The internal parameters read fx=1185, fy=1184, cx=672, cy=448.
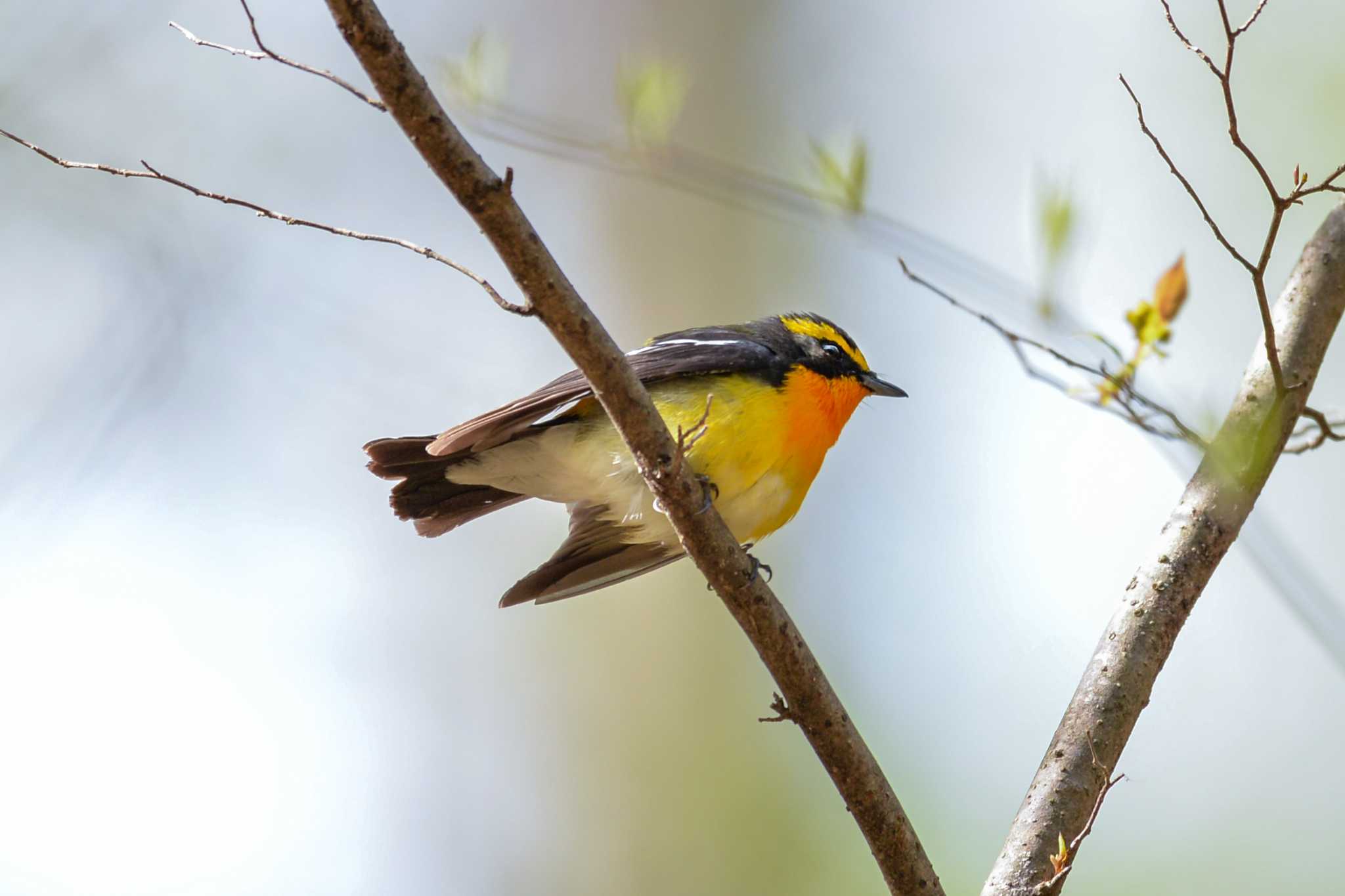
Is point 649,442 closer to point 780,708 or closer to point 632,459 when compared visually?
point 780,708

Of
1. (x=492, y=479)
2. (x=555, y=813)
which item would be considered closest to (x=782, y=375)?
(x=492, y=479)

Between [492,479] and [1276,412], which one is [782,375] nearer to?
[492,479]

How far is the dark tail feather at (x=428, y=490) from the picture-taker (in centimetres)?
435

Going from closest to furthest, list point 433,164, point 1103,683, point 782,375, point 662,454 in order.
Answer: point 433,164 → point 662,454 → point 1103,683 → point 782,375

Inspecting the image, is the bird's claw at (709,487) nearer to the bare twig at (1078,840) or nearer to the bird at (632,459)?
the bird at (632,459)

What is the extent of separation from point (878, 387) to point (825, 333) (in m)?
0.31

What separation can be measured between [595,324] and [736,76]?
610 centimetres

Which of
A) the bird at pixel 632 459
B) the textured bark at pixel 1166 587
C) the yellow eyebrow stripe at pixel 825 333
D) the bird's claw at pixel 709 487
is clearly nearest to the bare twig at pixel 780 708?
the textured bark at pixel 1166 587

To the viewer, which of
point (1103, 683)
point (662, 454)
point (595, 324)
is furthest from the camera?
point (1103, 683)

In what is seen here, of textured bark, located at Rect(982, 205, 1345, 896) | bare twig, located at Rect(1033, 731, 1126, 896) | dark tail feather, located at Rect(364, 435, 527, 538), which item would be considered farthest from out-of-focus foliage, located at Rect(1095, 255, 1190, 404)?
dark tail feather, located at Rect(364, 435, 527, 538)

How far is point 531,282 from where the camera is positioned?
266 cm

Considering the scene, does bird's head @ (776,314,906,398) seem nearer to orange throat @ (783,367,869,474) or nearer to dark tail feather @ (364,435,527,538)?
orange throat @ (783,367,869,474)

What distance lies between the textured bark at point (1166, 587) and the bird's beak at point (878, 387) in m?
1.52

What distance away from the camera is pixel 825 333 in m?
4.91
